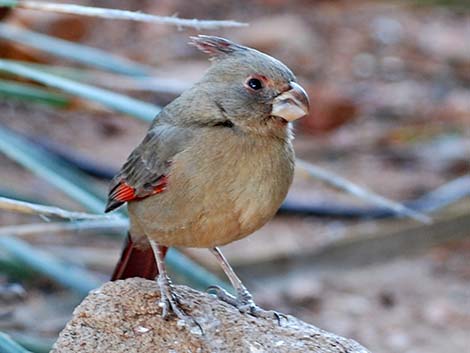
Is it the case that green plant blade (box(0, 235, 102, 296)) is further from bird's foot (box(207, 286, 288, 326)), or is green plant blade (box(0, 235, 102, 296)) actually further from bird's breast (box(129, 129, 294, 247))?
bird's breast (box(129, 129, 294, 247))

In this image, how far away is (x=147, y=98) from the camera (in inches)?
287

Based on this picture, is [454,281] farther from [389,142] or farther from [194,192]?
[194,192]

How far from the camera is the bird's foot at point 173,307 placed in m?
2.95

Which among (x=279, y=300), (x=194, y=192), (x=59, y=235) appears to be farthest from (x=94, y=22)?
(x=194, y=192)

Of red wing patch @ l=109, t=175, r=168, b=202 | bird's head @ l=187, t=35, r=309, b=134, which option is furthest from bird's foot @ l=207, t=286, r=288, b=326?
bird's head @ l=187, t=35, r=309, b=134

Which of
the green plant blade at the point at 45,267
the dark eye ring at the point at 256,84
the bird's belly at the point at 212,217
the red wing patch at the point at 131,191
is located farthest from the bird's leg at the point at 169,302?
the green plant blade at the point at 45,267

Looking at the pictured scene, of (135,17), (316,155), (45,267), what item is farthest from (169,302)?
(316,155)

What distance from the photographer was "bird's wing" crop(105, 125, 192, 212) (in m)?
3.16

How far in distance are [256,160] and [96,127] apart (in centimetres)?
396

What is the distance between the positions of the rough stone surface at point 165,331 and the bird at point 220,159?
54 millimetres

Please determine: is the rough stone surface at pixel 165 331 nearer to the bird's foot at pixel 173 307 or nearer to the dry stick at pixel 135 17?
the bird's foot at pixel 173 307

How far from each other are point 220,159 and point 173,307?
0.39m

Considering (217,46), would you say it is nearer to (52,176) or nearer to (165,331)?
(165,331)

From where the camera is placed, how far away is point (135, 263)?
11.5 ft
